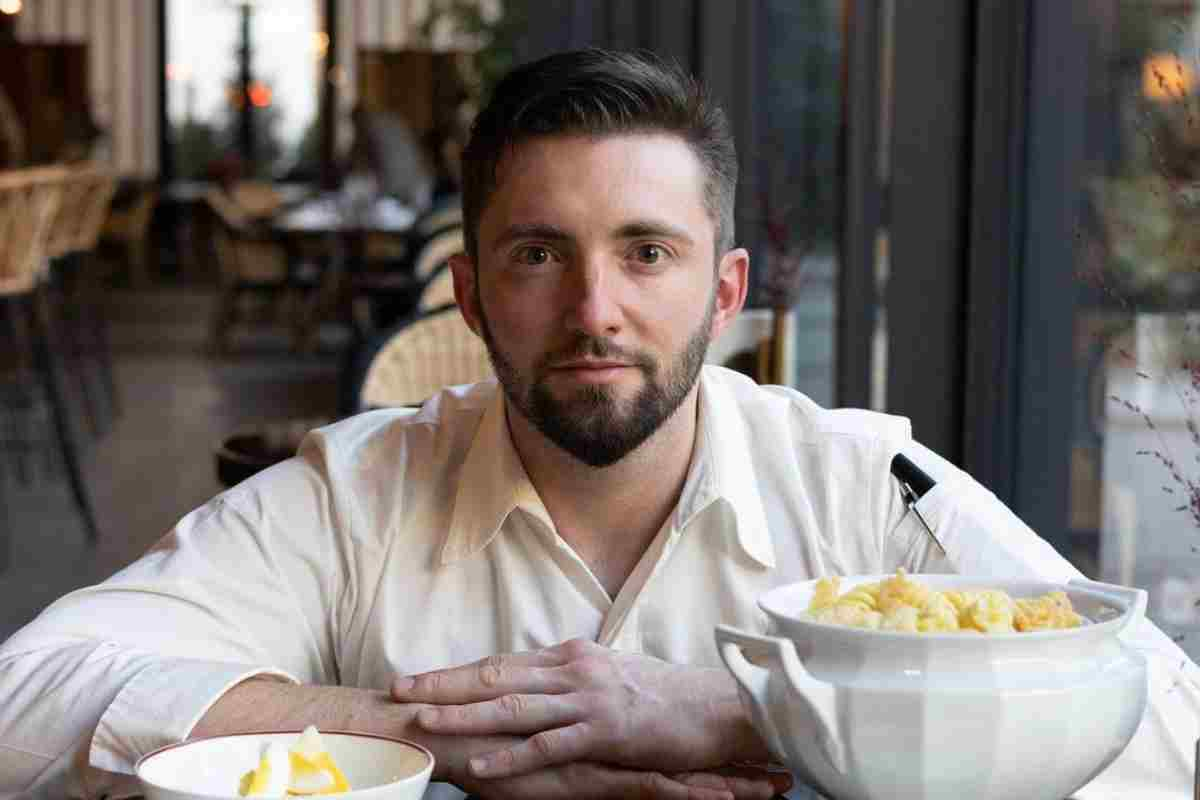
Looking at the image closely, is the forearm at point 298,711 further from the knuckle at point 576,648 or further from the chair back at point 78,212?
the chair back at point 78,212

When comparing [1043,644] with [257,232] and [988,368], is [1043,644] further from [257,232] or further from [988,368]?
[257,232]

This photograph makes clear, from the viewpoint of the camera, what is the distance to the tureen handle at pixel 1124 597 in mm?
1124

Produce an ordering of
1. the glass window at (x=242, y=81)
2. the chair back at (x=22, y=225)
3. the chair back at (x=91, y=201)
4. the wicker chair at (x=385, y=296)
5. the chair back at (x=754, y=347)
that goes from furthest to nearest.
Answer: the glass window at (x=242, y=81), the wicker chair at (x=385, y=296), the chair back at (x=91, y=201), the chair back at (x=22, y=225), the chair back at (x=754, y=347)

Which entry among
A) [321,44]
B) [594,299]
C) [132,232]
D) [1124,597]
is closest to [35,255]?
[594,299]

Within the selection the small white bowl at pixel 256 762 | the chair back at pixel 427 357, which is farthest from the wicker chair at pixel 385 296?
the small white bowl at pixel 256 762

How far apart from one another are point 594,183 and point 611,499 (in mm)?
316

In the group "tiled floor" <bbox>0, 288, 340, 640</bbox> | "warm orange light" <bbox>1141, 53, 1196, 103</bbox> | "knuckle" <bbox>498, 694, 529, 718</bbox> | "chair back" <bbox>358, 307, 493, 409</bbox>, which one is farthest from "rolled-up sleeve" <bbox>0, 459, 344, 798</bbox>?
"tiled floor" <bbox>0, 288, 340, 640</bbox>

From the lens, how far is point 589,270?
5.00 feet

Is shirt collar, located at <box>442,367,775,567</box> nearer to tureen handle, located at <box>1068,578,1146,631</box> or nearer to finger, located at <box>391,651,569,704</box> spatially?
finger, located at <box>391,651,569,704</box>

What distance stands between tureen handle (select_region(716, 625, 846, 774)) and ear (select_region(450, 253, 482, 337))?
0.69 meters

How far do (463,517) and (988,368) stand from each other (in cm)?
116

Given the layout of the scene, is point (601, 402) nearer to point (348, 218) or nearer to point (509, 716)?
point (509, 716)

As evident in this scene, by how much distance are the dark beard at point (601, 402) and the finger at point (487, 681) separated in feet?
0.70

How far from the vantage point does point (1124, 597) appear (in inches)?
46.0
